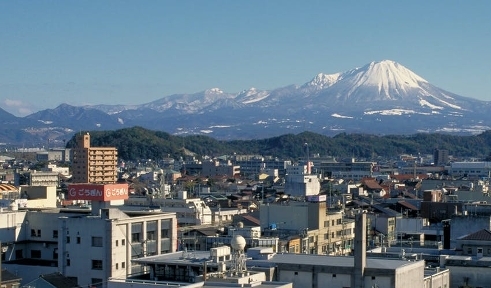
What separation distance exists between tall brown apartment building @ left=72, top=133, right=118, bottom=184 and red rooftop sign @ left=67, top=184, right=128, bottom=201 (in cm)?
8300

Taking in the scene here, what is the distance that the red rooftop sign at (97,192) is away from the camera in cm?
3397

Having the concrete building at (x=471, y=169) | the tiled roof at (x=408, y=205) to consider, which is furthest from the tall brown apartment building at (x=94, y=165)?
the tiled roof at (x=408, y=205)

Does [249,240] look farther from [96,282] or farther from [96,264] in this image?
[96,282]

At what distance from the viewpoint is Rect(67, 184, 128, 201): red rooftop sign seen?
3397cm

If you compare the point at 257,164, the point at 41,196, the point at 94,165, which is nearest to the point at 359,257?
the point at 41,196

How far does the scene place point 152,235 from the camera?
3381 centimetres

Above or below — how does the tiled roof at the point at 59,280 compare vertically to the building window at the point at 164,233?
below

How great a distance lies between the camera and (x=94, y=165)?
122188 mm

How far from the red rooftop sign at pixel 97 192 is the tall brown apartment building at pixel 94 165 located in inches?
3268

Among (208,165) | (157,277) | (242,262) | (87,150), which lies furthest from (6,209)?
(208,165)

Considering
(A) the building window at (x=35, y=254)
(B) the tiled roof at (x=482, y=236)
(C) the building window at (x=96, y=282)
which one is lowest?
(C) the building window at (x=96, y=282)

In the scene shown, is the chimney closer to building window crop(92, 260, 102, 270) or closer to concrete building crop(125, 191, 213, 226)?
building window crop(92, 260, 102, 270)

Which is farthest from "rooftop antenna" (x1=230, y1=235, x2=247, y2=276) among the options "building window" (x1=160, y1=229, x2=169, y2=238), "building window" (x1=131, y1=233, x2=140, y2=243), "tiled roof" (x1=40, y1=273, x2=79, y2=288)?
"building window" (x1=160, y1=229, x2=169, y2=238)

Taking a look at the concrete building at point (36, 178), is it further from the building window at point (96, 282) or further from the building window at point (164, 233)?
the building window at point (96, 282)
